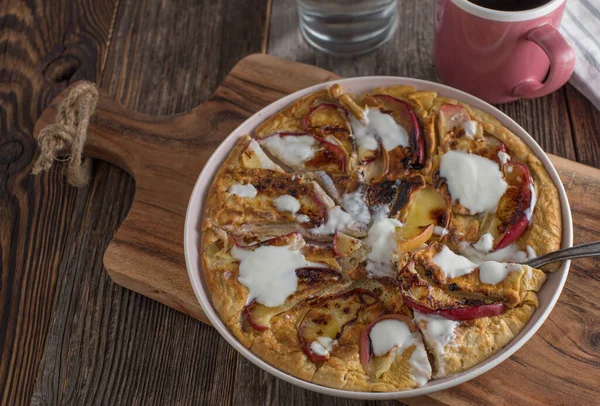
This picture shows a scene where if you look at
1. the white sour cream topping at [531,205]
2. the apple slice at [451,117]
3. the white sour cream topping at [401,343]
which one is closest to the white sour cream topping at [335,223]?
the white sour cream topping at [401,343]

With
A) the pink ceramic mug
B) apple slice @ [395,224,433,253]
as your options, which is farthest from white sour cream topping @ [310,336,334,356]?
the pink ceramic mug

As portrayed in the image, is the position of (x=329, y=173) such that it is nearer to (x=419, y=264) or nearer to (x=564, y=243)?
(x=419, y=264)

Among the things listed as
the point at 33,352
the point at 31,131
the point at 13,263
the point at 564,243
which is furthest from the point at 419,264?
the point at 31,131

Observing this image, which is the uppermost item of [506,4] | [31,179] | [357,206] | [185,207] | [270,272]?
[506,4]

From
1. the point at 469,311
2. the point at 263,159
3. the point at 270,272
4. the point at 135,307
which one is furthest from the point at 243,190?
the point at 469,311

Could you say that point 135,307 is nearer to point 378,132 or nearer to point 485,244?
point 378,132
